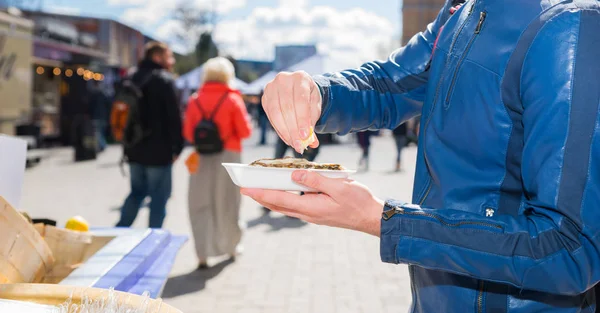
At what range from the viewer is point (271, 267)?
22.5 feet

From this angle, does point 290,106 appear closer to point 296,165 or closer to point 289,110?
point 289,110

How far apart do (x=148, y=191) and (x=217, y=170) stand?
0.77m

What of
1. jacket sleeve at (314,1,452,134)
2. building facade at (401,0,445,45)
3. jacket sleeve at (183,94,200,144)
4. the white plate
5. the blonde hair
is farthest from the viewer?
building facade at (401,0,445,45)

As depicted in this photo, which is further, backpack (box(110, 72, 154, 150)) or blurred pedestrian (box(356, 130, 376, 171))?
blurred pedestrian (box(356, 130, 376, 171))

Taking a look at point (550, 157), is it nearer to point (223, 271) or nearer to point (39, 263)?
point (39, 263)

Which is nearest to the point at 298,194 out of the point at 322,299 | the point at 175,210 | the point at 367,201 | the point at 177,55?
the point at 367,201

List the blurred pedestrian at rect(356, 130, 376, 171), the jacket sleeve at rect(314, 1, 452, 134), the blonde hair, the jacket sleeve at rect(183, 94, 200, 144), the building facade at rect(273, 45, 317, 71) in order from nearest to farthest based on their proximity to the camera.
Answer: the jacket sleeve at rect(314, 1, 452, 134), the blonde hair, the jacket sleeve at rect(183, 94, 200, 144), the building facade at rect(273, 45, 317, 71), the blurred pedestrian at rect(356, 130, 376, 171)

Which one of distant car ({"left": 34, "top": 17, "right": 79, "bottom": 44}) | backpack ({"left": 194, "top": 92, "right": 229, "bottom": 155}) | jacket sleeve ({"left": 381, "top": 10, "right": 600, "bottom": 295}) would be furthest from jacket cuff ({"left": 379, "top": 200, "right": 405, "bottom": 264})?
distant car ({"left": 34, "top": 17, "right": 79, "bottom": 44})

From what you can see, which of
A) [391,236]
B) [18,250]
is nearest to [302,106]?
[391,236]

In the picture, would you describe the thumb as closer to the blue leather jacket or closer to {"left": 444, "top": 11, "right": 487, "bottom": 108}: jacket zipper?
the blue leather jacket

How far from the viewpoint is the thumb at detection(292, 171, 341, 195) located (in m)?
1.32

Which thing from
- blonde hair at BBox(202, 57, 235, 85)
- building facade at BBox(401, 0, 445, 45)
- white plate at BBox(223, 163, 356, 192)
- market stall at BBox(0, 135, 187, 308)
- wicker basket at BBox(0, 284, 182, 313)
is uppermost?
building facade at BBox(401, 0, 445, 45)

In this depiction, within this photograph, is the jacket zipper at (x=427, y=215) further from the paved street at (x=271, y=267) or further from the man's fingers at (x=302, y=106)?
the paved street at (x=271, y=267)

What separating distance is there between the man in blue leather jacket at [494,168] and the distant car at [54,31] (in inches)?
852
